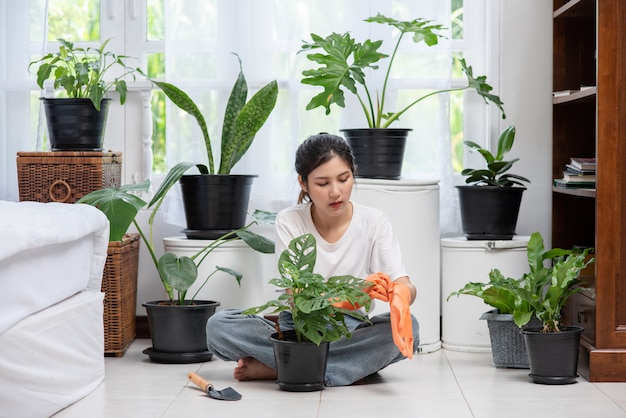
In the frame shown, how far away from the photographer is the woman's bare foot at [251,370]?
2.91 metres

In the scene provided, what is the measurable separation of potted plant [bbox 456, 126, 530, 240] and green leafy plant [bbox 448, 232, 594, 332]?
0.35 metres

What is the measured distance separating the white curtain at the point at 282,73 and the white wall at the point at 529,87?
26cm

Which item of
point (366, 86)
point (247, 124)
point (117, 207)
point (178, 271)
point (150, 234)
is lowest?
point (178, 271)

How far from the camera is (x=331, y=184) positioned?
279cm

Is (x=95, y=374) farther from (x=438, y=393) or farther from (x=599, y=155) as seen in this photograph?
(x=599, y=155)

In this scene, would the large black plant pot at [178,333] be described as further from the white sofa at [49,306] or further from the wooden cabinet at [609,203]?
the wooden cabinet at [609,203]

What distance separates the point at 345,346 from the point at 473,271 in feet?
2.65

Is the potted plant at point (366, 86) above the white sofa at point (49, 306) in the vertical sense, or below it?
above

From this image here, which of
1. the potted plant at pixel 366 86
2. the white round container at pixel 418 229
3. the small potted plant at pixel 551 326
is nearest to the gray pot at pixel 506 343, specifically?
the small potted plant at pixel 551 326

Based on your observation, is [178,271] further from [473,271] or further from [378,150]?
[473,271]

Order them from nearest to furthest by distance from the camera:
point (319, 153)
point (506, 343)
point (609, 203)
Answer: point (319, 153)
point (609, 203)
point (506, 343)

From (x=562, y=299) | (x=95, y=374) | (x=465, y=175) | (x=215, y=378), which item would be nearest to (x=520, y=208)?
(x=465, y=175)

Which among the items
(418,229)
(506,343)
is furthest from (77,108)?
(506,343)

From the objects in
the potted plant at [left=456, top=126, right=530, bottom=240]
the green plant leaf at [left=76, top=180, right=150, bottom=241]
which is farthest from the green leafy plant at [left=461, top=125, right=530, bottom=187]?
the green plant leaf at [left=76, top=180, right=150, bottom=241]
